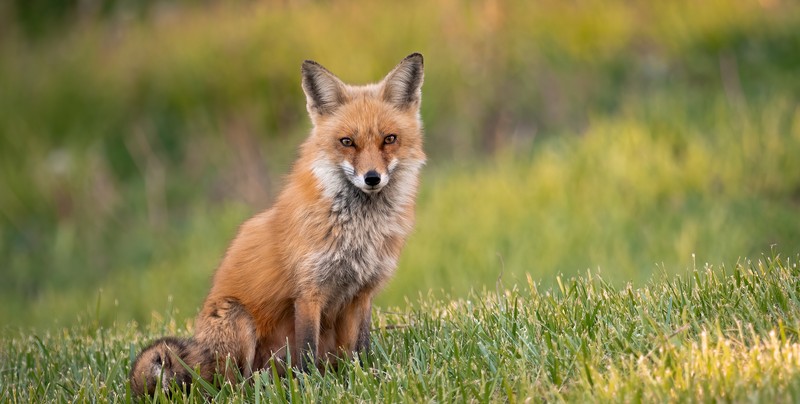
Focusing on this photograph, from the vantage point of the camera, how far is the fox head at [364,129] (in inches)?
182

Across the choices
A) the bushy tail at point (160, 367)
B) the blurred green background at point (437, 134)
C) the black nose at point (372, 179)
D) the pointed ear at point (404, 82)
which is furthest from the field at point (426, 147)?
the pointed ear at point (404, 82)

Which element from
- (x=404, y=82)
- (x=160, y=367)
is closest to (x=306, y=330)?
(x=160, y=367)

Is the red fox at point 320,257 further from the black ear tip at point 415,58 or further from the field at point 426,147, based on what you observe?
the field at point 426,147

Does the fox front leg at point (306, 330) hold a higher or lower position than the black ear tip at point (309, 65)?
lower

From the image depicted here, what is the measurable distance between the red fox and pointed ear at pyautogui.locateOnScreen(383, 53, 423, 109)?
0.13ft

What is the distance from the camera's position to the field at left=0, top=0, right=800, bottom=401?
8.08m

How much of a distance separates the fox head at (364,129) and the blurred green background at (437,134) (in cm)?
344

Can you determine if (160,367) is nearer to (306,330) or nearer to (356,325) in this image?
(306,330)

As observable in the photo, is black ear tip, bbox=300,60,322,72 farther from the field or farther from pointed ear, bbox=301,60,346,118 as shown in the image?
the field

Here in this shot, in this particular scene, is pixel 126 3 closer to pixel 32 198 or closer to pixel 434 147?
pixel 32 198

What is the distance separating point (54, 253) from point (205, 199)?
1.93 m

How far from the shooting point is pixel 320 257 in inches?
182

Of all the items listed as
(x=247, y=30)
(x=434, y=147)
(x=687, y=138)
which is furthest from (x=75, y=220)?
(x=687, y=138)

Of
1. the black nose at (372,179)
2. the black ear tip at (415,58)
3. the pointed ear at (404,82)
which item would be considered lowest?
the black nose at (372,179)
